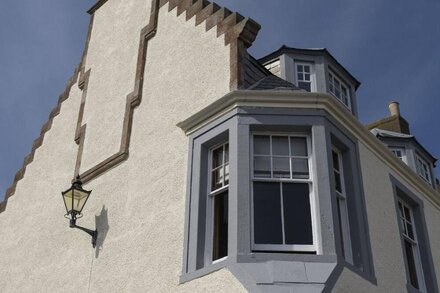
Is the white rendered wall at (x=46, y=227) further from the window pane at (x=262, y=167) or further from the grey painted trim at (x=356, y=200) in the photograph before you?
the grey painted trim at (x=356, y=200)

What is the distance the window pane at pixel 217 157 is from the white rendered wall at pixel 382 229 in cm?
236

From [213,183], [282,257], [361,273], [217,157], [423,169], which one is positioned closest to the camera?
[282,257]

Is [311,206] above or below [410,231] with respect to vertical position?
below

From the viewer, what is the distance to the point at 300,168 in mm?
10055

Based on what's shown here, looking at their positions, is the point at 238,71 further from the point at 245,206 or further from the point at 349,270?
the point at 349,270

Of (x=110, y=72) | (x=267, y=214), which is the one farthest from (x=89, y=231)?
(x=110, y=72)

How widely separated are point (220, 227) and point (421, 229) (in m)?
4.51

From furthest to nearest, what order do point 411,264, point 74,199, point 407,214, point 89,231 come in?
1. point 407,214
2. point 411,264
3. point 74,199
4. point 89,231

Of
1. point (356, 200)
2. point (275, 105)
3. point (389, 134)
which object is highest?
point (389, 134)

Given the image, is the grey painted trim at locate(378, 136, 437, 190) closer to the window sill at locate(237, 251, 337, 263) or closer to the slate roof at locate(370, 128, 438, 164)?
the slate roof at locate(370, 128, 438, 164)

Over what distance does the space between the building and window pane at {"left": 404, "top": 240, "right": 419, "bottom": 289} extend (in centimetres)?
4

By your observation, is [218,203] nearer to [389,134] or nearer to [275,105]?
[275,105]

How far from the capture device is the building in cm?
944

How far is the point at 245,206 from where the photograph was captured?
30.9 feet
